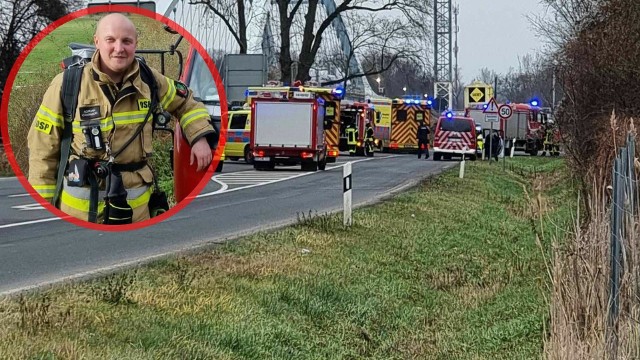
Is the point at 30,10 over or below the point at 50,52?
over

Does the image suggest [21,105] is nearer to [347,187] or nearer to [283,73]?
[347,187]

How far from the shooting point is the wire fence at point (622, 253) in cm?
606

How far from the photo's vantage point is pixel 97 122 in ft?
7.75

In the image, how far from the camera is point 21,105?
2.34 metres

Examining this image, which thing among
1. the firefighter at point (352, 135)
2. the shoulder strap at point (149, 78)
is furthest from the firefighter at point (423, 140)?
the shoulder strap at point (149, 78)

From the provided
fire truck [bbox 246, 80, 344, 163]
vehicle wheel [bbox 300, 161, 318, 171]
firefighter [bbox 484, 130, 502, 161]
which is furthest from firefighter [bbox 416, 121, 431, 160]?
vehicle wheel [bbox 300, 161, 318, 171]

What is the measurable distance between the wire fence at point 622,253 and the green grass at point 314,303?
1587mm

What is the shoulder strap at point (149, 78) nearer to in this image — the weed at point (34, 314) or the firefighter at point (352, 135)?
the weed at point (34, 314)

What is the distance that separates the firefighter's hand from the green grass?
3462 millimetres

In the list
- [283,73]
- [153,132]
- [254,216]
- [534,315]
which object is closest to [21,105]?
[153,132]

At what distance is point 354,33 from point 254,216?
38305 millimetres

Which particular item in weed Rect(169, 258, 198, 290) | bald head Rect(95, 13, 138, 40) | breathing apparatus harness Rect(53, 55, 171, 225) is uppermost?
bald head Rect(95, 13, 138, 40)

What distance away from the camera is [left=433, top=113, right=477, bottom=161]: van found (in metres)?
46.8

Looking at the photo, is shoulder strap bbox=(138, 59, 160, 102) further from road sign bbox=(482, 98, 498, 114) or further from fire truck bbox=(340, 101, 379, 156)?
fire truck bbox=(340, 101, 379, 156)
